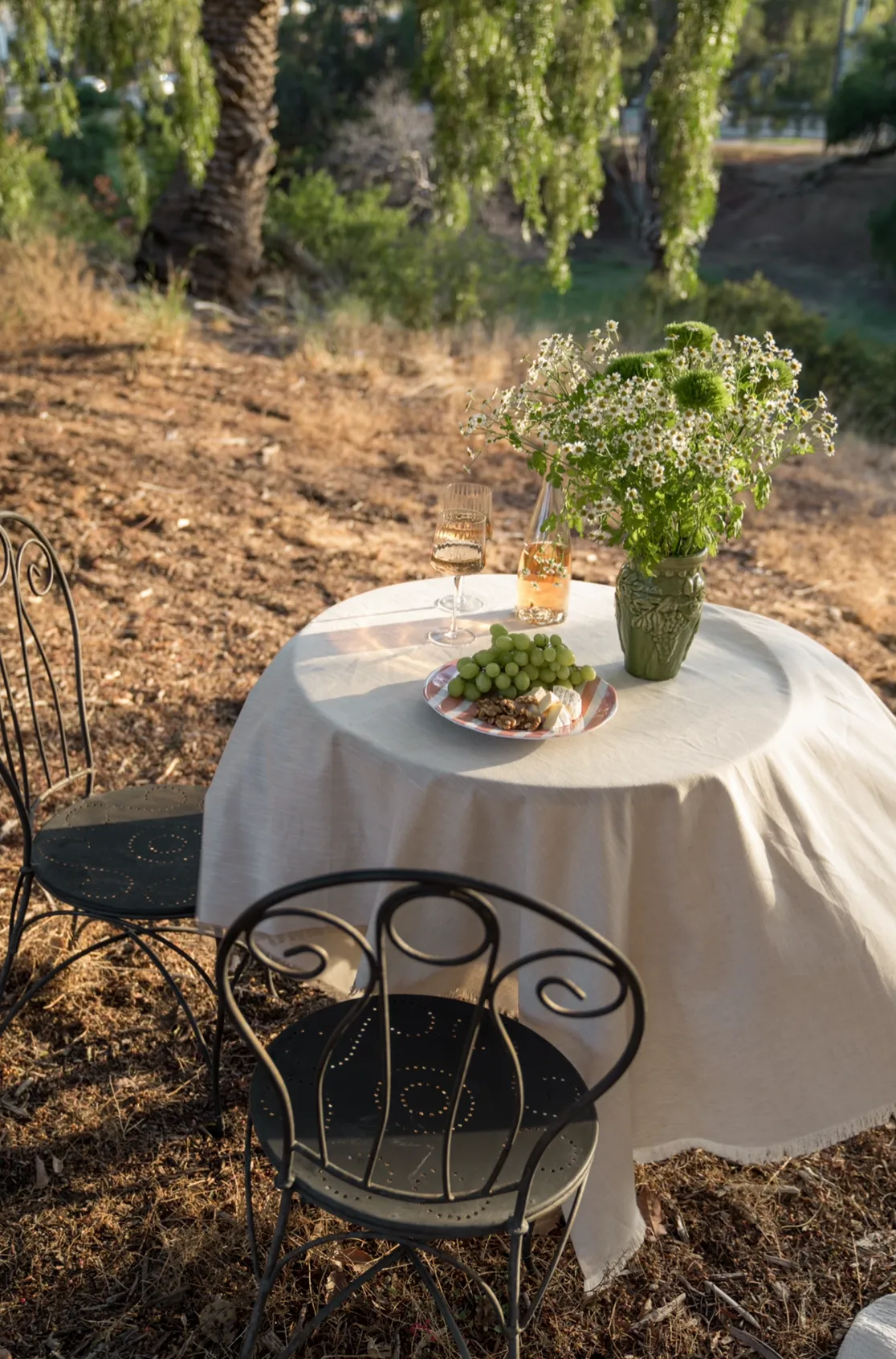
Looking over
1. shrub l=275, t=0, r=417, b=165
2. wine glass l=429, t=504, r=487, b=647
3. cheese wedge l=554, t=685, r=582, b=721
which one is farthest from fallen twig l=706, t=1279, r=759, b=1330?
shrub l=275, t=0, r=417, b=165

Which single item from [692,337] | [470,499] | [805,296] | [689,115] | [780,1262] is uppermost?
[689,115]

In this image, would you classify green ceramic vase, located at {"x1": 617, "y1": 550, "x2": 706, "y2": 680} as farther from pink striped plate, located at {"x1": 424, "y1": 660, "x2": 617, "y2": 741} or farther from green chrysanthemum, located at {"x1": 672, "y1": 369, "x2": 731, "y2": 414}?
green chrysanthemum, located at {"x1": 672, "y1": 369, "x2": 731, "y2": 414}

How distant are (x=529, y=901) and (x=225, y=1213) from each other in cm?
143

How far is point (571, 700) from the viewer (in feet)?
6.81

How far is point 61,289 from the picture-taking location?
796cm

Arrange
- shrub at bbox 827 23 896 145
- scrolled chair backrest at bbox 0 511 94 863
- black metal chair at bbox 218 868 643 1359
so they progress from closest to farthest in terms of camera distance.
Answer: black metal chair at bbox 218 868 643 1359 → scrolled chair backrest at bbox 0 511 94 863 → shrub at bbox 827 23 896 145

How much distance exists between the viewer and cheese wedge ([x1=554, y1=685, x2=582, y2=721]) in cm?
206

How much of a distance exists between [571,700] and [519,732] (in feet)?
0.42

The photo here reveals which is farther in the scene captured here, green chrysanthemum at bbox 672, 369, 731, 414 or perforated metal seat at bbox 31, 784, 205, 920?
perforated metal seat at bbox 31, 784, 205, 920

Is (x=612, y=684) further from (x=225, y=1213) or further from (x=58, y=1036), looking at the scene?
(x=58, y=1036)

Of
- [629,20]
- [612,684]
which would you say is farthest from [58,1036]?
[629,20]

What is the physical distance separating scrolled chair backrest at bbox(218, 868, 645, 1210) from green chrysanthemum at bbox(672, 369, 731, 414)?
926mm

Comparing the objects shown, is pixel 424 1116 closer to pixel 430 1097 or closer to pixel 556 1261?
pixel 430 1097

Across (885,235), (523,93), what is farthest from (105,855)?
(885,235)
